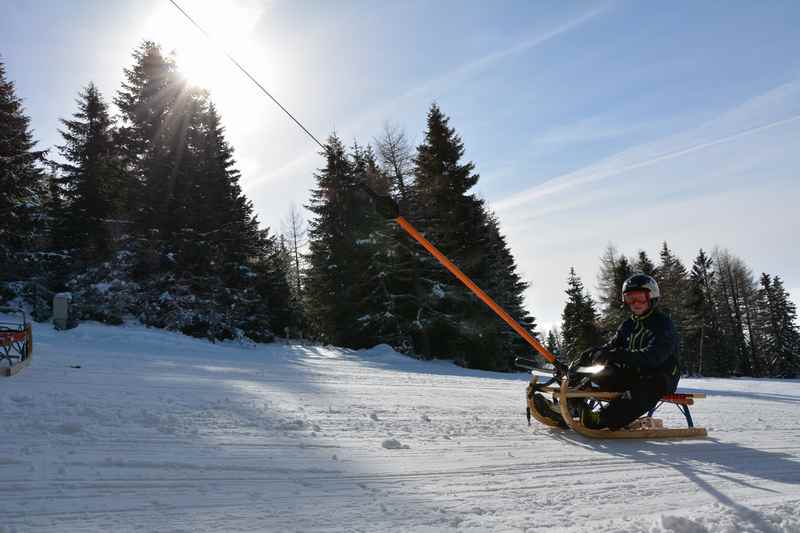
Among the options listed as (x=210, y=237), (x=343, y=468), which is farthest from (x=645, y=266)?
(x=343, y=468)

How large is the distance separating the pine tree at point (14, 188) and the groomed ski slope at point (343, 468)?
1787cm

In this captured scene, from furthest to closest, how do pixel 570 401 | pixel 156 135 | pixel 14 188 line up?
pixel 156 135 < pixel 14 188 < pixel 570 401

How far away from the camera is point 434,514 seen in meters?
2.54

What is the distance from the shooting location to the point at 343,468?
128 inches

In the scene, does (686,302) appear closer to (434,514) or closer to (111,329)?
(111,329)

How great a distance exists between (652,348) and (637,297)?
62cm

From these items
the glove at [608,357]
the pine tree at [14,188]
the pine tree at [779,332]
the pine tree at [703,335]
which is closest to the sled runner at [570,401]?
the glove at [608,357]

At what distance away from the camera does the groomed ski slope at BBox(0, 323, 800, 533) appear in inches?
95.6

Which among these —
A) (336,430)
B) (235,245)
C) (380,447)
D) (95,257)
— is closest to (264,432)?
(336,430)

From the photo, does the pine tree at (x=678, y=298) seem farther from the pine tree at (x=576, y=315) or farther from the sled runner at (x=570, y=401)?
the sled runner at (x=570, y=401)

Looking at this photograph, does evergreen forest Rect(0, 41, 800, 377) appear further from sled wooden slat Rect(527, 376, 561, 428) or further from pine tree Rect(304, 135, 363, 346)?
sled wooden slat Rect(527, 376, 561, 428)

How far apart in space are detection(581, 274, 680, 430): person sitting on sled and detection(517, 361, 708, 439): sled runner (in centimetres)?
9

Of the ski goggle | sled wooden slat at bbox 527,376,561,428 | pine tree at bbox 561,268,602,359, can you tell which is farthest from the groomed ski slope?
pine tree at bbox 561,268,602,359

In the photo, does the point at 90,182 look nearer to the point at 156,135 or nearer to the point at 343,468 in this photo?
the point at 156,135
